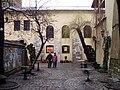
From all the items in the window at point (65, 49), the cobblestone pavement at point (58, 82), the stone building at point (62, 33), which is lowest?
the cobblestone pavement at point (58, 82)

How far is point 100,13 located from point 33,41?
14353 millimetres

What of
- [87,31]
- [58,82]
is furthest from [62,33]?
[58,82]

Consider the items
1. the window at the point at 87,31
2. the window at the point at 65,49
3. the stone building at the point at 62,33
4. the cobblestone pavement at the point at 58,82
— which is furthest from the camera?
the window at the point at 65,49

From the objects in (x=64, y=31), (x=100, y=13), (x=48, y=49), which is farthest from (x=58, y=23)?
(x=100, y=13)

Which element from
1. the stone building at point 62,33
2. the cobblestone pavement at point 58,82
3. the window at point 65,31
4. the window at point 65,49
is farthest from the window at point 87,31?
the cobblestone pavement at point 58,82

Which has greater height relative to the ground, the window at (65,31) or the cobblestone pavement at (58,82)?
the window at (65,31)

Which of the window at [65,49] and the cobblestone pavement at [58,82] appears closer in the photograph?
the cobblestone pavement at [58,82]

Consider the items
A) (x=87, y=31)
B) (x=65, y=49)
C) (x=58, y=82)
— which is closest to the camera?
(x=58, y=82)

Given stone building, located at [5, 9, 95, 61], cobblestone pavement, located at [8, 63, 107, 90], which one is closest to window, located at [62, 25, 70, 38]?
stone building, located at [5, 9, 95, 61]

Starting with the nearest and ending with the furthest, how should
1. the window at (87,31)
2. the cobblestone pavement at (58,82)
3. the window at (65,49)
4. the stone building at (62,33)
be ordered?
the cobblestone pavement at (58,82), the stone building at (62,33), the window at (87,31), the window at (65,49)

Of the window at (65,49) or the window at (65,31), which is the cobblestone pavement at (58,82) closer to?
the window at (65,49)

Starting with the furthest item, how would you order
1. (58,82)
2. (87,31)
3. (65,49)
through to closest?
(65,49) < (87,31) < (58,82)

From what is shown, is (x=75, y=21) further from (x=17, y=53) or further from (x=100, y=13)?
(x=17, y=53)

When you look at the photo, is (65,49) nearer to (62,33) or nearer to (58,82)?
(62,33)
